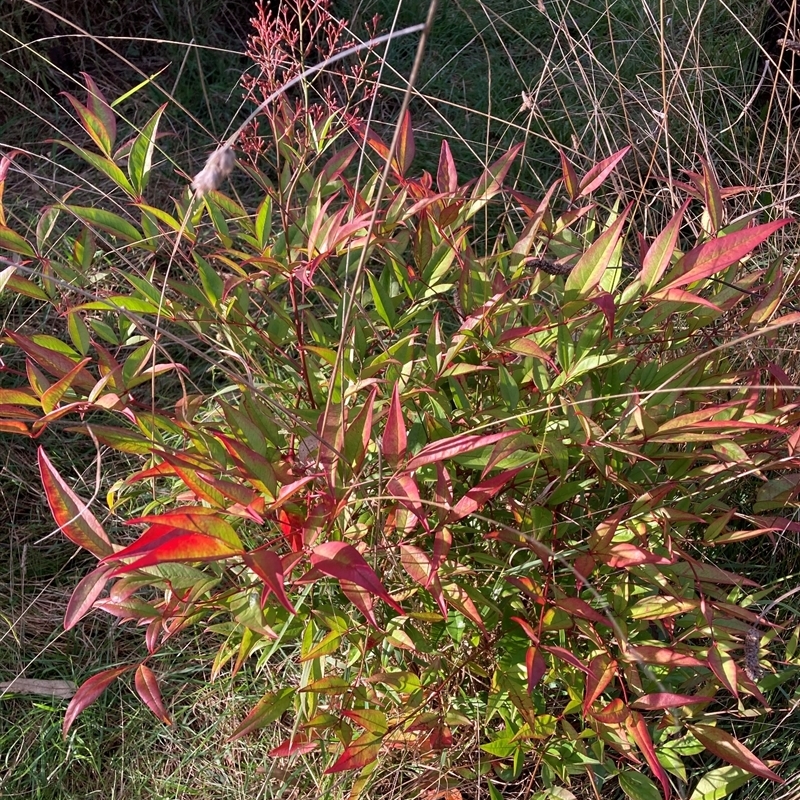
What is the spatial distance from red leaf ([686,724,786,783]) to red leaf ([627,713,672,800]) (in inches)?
4.3

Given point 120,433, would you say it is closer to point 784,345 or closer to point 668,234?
point 668,234

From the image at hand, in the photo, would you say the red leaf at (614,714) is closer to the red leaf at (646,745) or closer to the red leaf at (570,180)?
the red leaf at (646,745)

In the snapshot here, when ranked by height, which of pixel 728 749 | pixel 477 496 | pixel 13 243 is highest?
pixel 13 243

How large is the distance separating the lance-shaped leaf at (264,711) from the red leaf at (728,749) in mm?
578

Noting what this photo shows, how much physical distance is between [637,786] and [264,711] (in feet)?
1.82

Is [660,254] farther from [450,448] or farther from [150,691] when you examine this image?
[150,691]

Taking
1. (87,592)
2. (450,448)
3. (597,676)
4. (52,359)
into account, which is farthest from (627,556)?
(52,359)

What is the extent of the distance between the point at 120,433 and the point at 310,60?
7.21 ft

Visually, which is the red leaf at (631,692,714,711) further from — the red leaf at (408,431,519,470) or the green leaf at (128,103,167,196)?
the green leaf at (128,103,167,196)

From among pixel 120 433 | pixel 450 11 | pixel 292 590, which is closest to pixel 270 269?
pixel 120 433

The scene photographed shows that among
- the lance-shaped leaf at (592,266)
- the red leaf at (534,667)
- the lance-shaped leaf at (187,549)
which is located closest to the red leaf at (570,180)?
the lance-shaped leaf at (592,266)

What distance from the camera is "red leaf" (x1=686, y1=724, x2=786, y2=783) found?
1130 mm

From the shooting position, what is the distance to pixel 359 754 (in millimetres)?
1104

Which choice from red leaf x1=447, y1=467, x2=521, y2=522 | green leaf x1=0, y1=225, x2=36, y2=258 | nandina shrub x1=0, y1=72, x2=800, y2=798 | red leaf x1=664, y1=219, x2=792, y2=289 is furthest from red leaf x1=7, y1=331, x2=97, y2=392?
red leaf x1=664, y1=219, x2=792, y2=289
